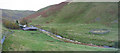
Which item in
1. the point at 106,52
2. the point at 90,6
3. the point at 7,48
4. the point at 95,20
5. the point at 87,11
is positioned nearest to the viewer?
the point at 7,48

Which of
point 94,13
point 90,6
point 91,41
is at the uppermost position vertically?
point 90,6

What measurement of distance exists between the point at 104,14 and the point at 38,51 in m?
75.9

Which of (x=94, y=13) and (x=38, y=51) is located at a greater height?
(x=94, y=13)

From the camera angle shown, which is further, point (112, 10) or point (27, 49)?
point (112, 10)

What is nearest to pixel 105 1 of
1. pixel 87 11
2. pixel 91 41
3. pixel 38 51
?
pixel 87 11

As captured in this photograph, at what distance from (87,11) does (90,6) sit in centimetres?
1012

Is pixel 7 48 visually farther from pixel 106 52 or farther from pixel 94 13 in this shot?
pixel 94 13

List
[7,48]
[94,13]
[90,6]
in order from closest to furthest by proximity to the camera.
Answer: [7,48], [94,13], [90,6]

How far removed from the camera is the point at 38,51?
2098 cm

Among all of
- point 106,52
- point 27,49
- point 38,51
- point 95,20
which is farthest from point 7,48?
point 95,20

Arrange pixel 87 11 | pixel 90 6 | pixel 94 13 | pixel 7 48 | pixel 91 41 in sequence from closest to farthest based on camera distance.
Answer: pixel 7 48 → pixel 91 41 → pixel 94 13 → pixel 87 11 → pixel 90 6

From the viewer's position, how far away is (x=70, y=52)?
21438 millimetres

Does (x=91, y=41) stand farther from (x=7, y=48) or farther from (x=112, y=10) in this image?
(x=112, y=10)

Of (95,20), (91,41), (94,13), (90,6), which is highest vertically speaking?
(90,6)
